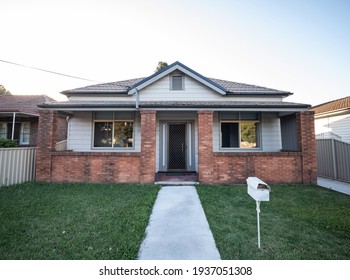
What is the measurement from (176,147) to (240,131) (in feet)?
11.6

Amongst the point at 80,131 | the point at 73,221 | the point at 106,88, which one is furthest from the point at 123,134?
the point at 73,221

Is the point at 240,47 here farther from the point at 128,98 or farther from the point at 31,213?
the point at 31,213

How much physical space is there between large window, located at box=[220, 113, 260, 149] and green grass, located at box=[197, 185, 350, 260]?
3.38 metres

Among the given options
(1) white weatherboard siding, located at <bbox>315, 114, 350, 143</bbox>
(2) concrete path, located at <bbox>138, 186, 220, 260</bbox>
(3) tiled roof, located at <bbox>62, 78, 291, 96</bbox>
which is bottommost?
(2) concrete path, located at <bbox>138, 186, 220, 260</bbox>

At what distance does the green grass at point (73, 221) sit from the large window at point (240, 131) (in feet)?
16.0

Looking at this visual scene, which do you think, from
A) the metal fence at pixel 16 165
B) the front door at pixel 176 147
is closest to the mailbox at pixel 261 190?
the front door at pixel 176 147

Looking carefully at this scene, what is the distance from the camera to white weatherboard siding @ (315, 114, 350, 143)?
400 inches

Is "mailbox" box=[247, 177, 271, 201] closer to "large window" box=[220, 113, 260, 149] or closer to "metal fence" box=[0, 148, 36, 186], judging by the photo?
"large window" box=[220, 113, 260, 149]

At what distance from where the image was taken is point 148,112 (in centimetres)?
693

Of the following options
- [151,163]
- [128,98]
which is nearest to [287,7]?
[128,98]

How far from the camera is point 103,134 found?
8.80 m

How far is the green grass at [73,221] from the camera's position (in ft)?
8.47

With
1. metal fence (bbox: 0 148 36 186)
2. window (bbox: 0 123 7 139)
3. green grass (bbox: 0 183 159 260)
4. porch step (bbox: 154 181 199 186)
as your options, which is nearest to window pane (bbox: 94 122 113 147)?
metal fence (bbox: 0 148 36 186)

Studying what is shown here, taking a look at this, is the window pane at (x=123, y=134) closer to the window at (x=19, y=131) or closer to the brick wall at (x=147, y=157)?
the brick wall at (x=147, y=157)
